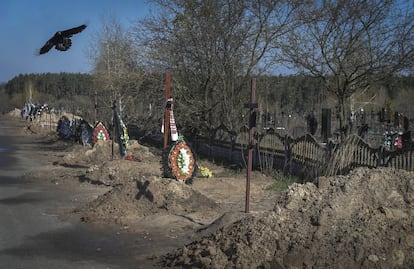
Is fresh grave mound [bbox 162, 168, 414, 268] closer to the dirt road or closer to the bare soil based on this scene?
the bare soil

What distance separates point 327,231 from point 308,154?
335 inches

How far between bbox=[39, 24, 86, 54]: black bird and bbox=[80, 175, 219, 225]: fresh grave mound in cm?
271

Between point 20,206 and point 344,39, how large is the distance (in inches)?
409

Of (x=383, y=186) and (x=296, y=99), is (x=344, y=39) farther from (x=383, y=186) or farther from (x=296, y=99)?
(x=296, y=99)

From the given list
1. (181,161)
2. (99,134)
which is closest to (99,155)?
(99,134)

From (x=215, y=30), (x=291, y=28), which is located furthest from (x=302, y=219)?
(x=215, y=30)

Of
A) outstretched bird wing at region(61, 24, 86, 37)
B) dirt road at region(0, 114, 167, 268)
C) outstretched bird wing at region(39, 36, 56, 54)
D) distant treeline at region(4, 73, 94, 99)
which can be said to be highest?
distant treeline at region(4, 73, 94, 99)

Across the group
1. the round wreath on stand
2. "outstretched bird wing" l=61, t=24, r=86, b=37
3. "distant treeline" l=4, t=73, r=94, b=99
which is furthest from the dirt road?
"distant treeline" l=4, t=73, r=94, b=99

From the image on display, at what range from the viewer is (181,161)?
1198 centimetres

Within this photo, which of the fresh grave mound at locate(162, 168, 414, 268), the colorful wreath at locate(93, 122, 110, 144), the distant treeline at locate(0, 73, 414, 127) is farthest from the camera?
the distant treeline at locate(0, 73, 414, 127)

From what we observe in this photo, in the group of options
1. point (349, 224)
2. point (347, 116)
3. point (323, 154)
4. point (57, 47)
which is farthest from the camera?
point (347, 116)

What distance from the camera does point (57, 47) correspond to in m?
9.62

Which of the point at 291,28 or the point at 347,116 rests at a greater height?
the point at 291,28

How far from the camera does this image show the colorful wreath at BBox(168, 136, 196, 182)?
463 inches
